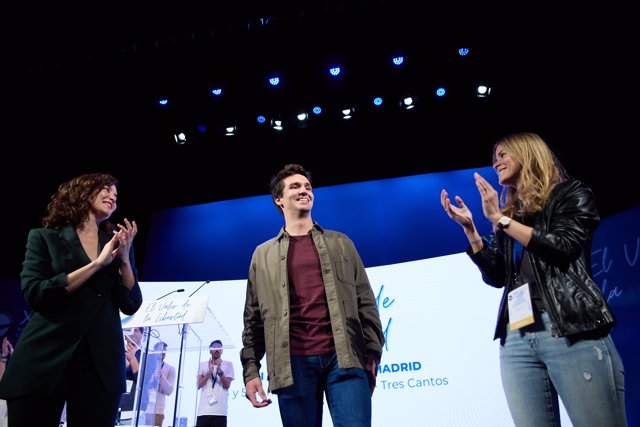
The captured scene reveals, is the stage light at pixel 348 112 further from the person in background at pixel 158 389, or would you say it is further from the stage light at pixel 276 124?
the person in background at pixel 158 389

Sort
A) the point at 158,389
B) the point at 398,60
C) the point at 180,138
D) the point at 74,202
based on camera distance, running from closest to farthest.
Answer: the point at 74,202 < the point at 158,389 < the point at 398,60 < the point at 180,138

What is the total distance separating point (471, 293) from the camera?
4.58 m

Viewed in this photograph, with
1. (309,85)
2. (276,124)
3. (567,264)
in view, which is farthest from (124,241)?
(276,124)

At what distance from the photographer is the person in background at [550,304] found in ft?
4.86

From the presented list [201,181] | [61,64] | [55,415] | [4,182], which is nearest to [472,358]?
[55,415]

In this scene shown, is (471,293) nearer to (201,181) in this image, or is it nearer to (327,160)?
(327,160)

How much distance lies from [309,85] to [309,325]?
149 inches

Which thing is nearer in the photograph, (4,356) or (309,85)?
(309,85)

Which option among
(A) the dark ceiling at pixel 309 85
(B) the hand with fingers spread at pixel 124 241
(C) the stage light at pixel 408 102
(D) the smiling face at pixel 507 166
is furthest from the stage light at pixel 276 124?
(D) the smiling face at pixel 507 166

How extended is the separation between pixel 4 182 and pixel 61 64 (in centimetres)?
180

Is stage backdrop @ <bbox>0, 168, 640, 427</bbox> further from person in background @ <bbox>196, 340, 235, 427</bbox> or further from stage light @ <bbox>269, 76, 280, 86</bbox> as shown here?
stage light @ <bbox>269, 76, 280, 86</bbox>

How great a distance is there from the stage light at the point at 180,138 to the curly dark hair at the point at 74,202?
148 inches

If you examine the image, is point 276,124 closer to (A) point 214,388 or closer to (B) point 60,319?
(A) point 214,388

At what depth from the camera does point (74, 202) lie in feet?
7.55
